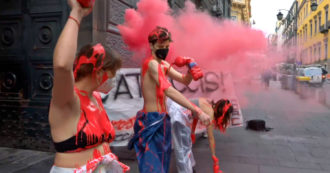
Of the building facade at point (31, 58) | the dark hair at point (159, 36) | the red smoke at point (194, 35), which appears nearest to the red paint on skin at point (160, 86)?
the dark hair at point (159, 36)

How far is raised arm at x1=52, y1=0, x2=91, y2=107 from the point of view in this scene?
1188 mm

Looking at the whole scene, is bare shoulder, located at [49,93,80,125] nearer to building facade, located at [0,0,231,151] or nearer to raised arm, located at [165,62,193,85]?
raised arm, located at [165,62,193,85]

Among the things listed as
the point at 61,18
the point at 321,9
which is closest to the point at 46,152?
the point at 61,18

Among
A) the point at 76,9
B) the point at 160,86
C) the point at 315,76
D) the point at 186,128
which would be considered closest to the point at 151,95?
the point at 160,86

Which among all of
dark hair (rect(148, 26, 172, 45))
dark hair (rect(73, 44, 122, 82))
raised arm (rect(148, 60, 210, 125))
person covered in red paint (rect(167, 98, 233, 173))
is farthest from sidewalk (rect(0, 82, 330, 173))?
dark hair (rect(73, 44, 122, 82))

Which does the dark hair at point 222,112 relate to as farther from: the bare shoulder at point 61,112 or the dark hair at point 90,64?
the bare shoulder at point 61,112

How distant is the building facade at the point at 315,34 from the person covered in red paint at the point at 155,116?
37.1 m

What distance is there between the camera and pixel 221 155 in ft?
16.4

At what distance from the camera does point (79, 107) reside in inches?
56.8

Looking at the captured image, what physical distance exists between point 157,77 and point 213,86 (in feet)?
9.17

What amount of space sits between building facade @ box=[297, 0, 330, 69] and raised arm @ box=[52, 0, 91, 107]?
38.7m

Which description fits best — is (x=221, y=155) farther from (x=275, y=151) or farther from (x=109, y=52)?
(x=109, y=52)

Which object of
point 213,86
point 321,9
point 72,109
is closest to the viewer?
point 72,109

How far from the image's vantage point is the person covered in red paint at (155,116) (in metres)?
2.68
